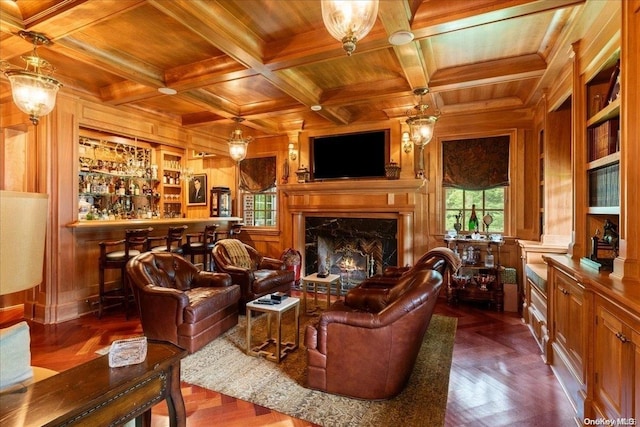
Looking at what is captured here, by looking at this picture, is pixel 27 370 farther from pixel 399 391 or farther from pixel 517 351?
pixel 517 351

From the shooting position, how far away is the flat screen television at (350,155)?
18.6 feet

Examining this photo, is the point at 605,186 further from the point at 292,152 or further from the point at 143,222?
the point at 143,222

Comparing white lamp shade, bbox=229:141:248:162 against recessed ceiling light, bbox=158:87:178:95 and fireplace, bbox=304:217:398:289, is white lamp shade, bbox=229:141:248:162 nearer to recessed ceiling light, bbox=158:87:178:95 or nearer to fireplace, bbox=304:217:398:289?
recessed ceiling light, bbox=158:87:178:95

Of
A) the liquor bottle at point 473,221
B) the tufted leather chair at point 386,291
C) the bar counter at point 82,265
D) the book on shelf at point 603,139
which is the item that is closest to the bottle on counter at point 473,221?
the liquor bottle at point 473,221

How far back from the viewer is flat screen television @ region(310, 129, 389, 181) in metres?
5.66

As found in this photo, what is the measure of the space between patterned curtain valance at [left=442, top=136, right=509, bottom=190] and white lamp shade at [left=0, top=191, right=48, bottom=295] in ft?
17.5

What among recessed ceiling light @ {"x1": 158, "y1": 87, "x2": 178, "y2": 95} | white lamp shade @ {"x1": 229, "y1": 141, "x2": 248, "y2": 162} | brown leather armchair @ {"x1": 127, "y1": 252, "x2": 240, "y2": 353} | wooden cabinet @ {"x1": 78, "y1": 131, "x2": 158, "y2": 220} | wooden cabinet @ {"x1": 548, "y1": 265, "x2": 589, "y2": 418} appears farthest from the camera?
wooden cabinet @ {"x1": 78, "y1": 131, "x2": 158, "y2": 220}

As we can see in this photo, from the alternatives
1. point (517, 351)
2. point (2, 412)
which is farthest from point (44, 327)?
point (517, 351)

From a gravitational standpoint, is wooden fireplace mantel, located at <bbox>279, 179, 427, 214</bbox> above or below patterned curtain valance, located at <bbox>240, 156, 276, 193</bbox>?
below

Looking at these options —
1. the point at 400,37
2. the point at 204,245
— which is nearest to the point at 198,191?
the point at 204,245

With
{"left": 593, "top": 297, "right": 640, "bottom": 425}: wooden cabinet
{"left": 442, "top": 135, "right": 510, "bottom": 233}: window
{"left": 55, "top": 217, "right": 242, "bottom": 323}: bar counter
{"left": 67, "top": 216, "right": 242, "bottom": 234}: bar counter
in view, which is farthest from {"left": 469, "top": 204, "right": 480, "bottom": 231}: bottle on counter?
{"left": 55, "top": 217, "right": 242, "bottom": 323}: bar counter

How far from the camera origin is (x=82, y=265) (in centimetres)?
447

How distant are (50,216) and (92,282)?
1087 mm

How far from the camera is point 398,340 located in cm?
235
